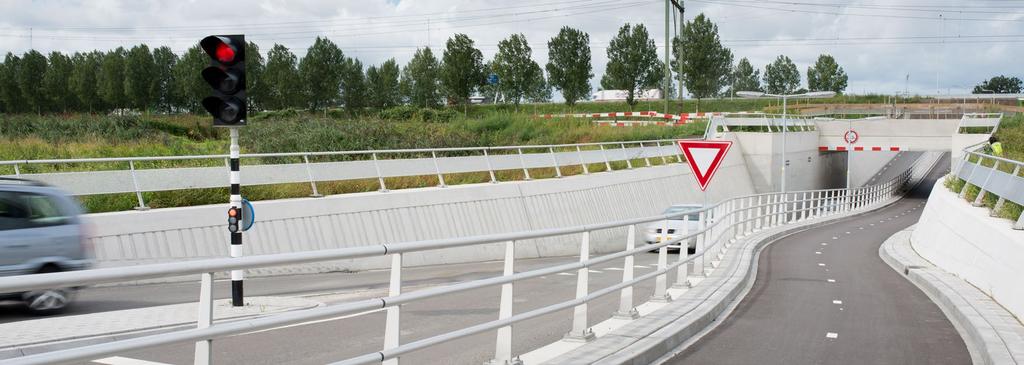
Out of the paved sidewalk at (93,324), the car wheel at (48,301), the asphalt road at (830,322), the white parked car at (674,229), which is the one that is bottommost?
the white parked car at (674,229)

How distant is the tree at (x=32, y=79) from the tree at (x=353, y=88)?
93.4 feet

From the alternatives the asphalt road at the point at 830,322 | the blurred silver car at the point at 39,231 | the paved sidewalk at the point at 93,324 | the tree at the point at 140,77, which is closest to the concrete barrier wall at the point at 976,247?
the asphalt road at the point at 830,322

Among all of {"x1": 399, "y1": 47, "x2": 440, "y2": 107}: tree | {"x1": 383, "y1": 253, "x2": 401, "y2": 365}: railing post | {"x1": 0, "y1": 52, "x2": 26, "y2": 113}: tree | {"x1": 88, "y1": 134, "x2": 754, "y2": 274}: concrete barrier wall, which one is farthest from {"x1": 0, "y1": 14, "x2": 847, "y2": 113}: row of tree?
{"x1": 383, "y1": 253, "x2": 401, "y2": 365}: railing post

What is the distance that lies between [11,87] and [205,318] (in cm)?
9602

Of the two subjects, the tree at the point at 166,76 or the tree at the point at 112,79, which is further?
the tree at the point at 166,76

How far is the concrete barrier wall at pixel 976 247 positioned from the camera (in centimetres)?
1012

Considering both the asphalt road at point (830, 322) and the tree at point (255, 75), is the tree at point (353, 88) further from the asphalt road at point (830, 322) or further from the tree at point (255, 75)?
the asphalt road at point (830, 322)

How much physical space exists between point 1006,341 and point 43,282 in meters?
8.01

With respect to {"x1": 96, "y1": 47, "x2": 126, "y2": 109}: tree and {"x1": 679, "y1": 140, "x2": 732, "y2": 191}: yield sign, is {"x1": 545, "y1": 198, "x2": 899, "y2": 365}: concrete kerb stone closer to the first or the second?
{"x1": 679, "y1": 140, "x2": 732, "y2": 191}: yield sign

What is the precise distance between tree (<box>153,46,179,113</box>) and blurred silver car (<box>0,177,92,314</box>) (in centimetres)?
8737

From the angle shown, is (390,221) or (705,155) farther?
(390,221)

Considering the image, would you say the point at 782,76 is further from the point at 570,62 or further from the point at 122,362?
the point at 122,362

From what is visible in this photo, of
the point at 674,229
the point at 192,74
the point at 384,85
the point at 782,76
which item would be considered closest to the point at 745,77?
the point at 782,76

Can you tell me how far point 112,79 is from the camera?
285 feet
